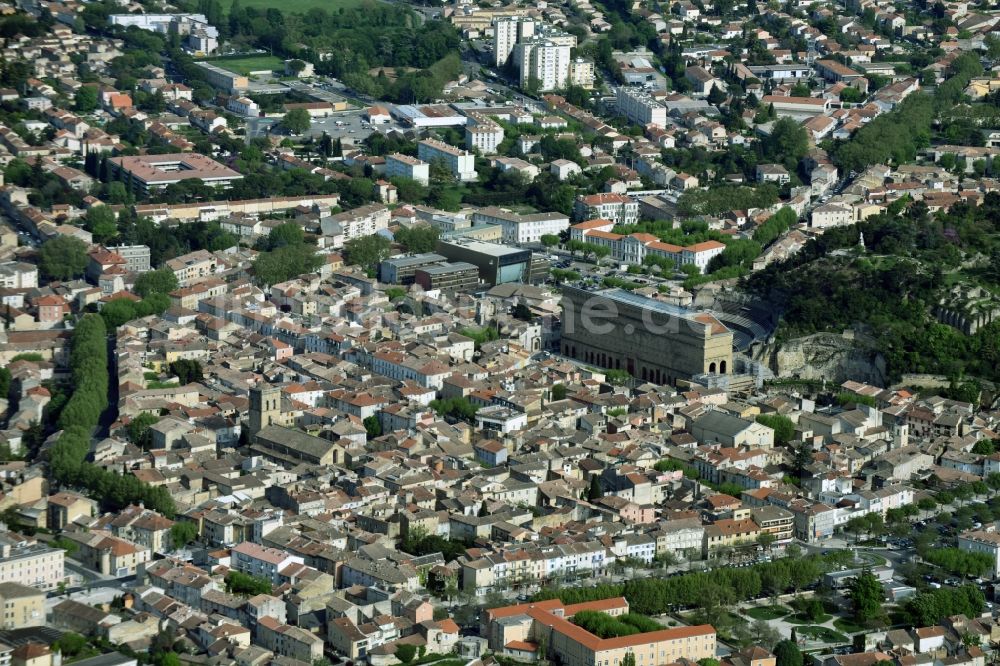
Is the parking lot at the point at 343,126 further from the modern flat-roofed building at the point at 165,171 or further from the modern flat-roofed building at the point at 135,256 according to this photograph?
the modern flat-roofed building at the point at 135,256

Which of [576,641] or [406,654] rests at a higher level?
[576,641]

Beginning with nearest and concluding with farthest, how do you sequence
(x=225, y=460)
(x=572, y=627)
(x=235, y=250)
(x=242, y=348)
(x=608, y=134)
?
1. (x=572, y=627)
2. (x=225, y=460)
3. (x=242, y=348)
4. (x=235, y=250)
5. (x=608, y=134)

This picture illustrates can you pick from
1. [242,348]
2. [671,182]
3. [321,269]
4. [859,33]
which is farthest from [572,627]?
[859,33]

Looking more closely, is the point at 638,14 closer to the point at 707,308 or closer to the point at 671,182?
the point at 671,182

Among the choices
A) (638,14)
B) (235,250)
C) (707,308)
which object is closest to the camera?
(707,308)

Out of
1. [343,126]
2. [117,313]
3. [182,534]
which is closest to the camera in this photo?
[182,534]

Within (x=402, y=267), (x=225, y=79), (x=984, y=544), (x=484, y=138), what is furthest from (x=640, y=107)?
(x=984, y=544)

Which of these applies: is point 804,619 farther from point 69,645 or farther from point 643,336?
point 643,336

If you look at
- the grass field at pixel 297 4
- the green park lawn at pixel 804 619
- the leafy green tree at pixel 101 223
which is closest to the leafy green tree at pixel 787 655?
the green park lawn at pixel 804 619
